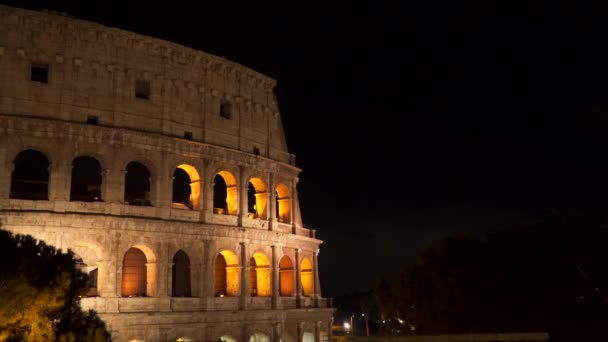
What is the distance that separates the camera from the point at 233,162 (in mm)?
32469

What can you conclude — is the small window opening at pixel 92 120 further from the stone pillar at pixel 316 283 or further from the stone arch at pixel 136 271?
the stone pillar at pixel 316 283

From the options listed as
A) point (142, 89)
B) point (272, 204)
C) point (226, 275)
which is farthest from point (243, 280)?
point (142, 89)

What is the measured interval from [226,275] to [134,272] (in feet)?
14.6

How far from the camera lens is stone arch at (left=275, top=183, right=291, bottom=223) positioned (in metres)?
36.0

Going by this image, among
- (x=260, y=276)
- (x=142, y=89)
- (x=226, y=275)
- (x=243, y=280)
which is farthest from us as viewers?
(x=260, y=276)

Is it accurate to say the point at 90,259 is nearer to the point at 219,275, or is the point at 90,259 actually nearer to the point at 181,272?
the point at 181,272

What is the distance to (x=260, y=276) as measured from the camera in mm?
33656

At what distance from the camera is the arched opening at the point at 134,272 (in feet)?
98.1

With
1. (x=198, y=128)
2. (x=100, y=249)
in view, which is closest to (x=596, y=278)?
(x=198, y=128)

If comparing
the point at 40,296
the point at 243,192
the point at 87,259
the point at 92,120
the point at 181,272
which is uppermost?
the point at 92,120

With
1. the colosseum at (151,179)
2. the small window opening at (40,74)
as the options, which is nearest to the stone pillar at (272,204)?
the colosseum at (151,179)

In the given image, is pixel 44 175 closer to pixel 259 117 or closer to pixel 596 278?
pixel 259 117

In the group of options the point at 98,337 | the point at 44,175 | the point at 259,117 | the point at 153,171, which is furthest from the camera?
the point at 44,175

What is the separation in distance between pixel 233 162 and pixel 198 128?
240cm
